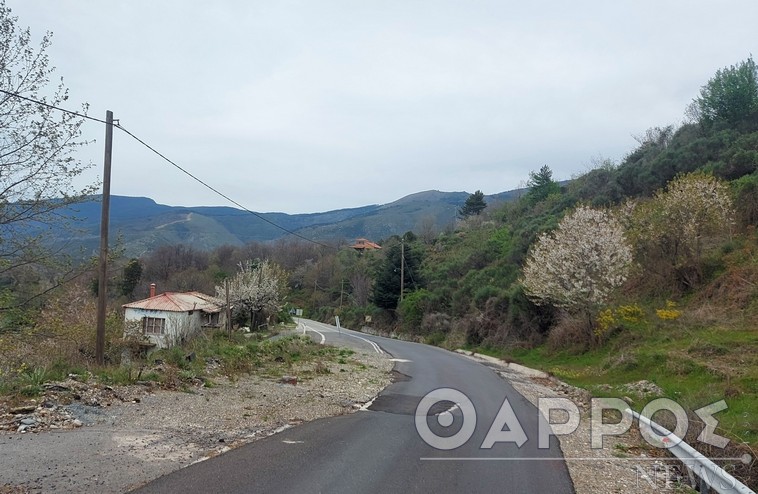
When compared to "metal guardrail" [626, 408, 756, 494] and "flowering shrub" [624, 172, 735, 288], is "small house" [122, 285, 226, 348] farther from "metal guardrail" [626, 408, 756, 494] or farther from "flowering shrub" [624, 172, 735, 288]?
"metal guardrail" [626, 408, 756, 494]

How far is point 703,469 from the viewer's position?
6477 millimetres

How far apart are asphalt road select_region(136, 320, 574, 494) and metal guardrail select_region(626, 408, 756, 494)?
1.49m

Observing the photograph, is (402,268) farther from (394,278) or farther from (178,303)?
(178,303)

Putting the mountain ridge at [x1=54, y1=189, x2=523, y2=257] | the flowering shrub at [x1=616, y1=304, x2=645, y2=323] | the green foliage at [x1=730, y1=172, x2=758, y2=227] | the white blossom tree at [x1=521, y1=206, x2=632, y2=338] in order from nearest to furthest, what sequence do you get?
the flowering shrub at [x1=616, y1=304, x2=645, y2=323] → the white blossom tree at [x1=521, y1=206, x2=632, y2=338] → the green foliage at [x1=730, y1=172, x2=758, y2=227] → the mountain ridge at [x1=54, y1=189, x2=523, y2=257]

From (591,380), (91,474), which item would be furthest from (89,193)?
(591,380)

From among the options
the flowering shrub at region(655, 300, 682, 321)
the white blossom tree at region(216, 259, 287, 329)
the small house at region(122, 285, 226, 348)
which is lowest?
the small house at region(122, 285, 226, 348)

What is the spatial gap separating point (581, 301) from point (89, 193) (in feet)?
66.5

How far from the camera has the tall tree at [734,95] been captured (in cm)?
3922

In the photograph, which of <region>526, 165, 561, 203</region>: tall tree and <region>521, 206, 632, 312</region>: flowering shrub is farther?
<region>526, 165, 561, 203</region>: tall tree

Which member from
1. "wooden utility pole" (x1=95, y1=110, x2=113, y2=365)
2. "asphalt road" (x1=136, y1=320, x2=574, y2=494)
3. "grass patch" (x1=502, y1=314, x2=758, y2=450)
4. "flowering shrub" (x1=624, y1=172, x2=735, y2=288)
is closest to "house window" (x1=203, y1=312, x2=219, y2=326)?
"grass patch" (x1=502, y1=314, x2=758, y2=450)

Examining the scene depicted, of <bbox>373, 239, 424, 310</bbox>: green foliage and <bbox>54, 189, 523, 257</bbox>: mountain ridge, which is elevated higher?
<bbox>54, 189, 523, 257</bbox>: mountain ridge

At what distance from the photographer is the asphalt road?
20.5ft

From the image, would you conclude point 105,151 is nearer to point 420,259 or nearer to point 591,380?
point 591,380

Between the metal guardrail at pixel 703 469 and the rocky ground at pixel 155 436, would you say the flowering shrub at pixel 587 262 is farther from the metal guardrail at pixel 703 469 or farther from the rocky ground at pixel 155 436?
the metal guardrail at pixel 703 469
